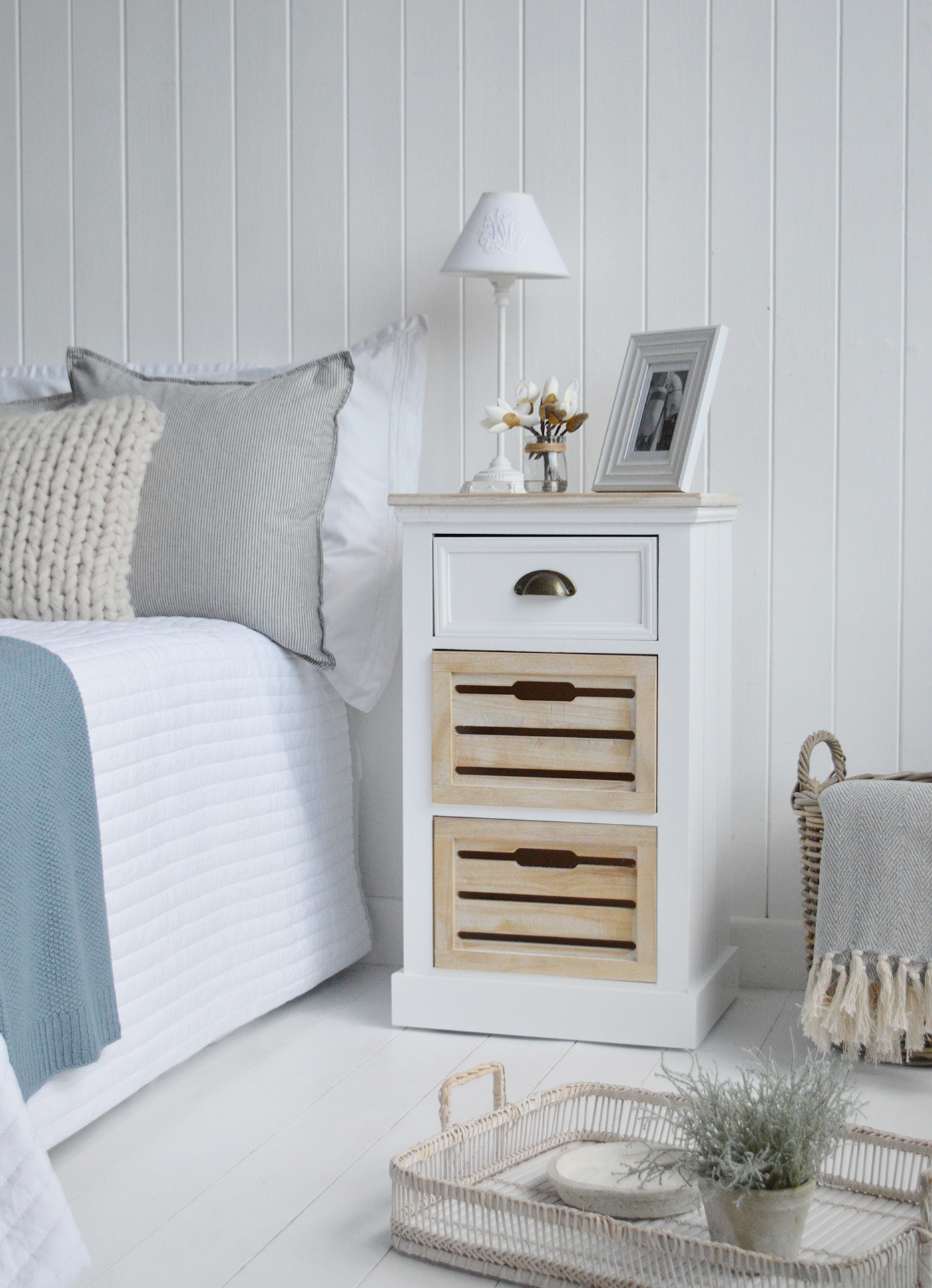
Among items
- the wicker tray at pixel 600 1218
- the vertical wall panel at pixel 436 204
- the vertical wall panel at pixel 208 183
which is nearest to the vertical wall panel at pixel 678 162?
the vertical wall panel at pixel 436 204

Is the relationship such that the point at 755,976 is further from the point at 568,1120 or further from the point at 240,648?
the point at 240,648

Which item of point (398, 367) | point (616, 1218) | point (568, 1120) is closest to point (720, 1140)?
point (616, 1218)

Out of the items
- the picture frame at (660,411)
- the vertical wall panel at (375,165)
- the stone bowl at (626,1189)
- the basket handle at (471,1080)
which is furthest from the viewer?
the vertical wall panel at (375,165)

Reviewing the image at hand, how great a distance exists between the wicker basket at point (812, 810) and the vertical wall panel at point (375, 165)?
1.05 meters

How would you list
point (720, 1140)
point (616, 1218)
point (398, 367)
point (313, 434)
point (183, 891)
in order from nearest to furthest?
point (720, 1140), point (616, 1218), point (183, 891), point (313, 434), point (398, 367)

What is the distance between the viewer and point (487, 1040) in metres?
2.04

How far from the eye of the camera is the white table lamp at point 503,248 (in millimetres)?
2197

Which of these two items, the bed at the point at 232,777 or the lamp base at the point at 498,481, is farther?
the lamp base at the point at 498,481

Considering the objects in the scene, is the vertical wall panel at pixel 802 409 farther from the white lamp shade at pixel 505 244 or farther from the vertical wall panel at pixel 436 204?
the vertical wall panel at pixel 436 204

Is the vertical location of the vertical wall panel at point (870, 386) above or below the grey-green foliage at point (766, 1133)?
above

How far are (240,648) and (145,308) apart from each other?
88 centimetres

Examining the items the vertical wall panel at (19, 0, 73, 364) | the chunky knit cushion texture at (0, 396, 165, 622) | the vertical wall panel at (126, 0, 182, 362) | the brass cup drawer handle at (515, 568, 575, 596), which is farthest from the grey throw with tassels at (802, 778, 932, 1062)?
the vertical wall panel at (19, 0, 73, 364)

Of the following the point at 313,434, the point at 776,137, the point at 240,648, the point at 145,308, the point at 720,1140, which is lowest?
the point at 720,1140

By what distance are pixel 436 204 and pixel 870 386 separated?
80 cm
